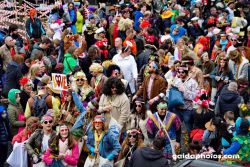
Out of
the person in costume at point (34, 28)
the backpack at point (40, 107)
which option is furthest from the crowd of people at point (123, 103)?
the person in costume at point (34, 28)

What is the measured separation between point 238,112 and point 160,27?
29.6 feet

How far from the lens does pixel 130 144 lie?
958 centimetres

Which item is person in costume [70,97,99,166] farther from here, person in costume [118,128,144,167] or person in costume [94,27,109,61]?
person in costume [94,27,109,61]

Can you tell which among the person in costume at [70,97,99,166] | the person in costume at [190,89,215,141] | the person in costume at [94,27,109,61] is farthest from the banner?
the person in costume at [94,27,109,61]

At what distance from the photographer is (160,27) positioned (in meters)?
19.5

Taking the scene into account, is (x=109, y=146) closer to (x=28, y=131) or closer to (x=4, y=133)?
(x=28, y=131)

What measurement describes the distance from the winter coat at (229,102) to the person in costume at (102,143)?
7.64 ft

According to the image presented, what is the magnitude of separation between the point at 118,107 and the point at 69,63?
3.08 m

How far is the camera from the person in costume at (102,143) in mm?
9375

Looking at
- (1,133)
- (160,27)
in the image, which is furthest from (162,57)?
(160,27)

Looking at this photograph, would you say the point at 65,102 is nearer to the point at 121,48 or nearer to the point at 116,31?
the point at 121,48

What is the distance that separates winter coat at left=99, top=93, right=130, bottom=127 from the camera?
417 inches

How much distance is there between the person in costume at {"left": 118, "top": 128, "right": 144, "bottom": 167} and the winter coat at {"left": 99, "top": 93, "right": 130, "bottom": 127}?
98 centimetres

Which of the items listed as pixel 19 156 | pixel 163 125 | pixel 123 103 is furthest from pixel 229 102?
pixel 19 156
